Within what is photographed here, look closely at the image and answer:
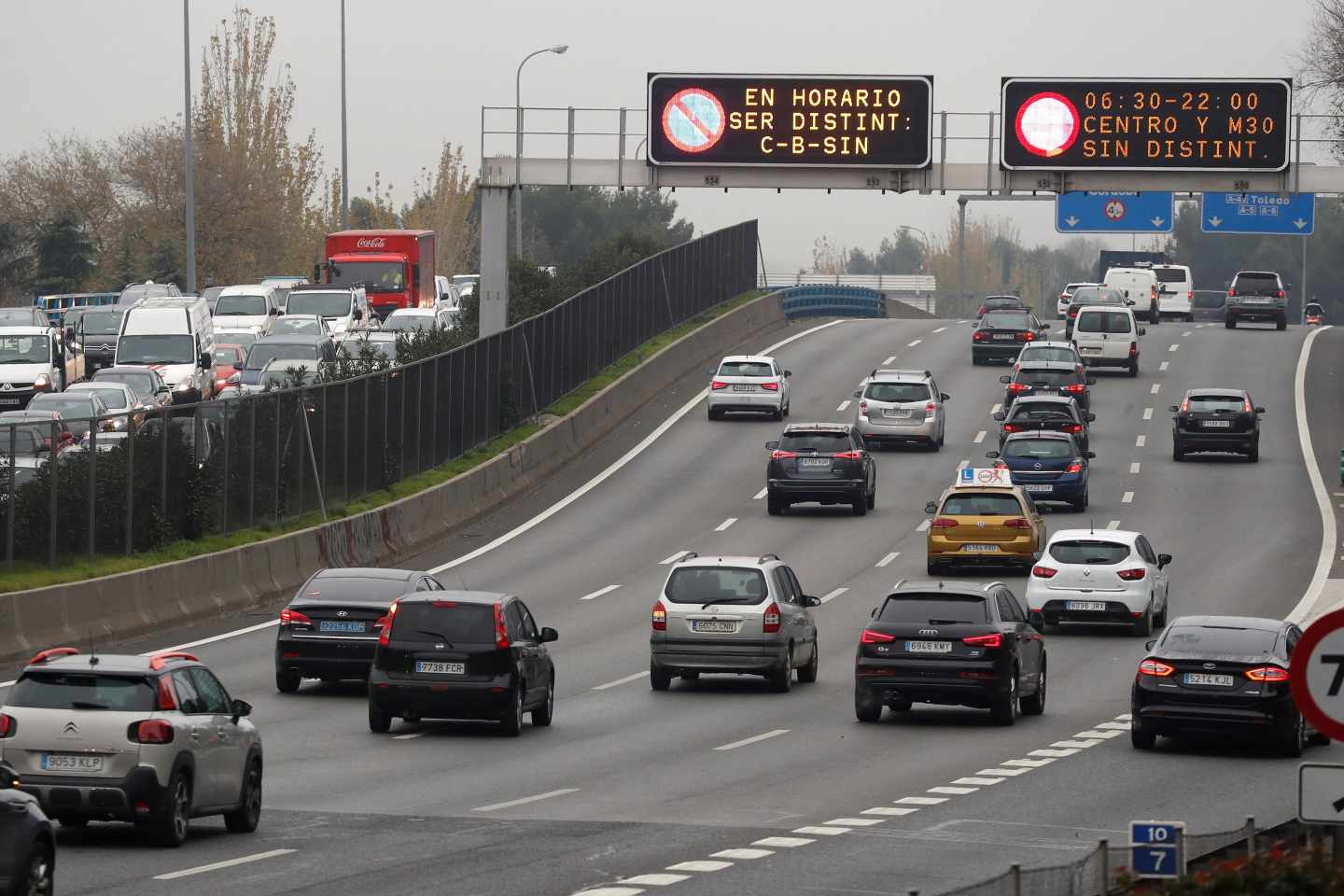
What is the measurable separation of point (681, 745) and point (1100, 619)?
1104 cm

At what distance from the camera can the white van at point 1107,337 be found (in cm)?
6228

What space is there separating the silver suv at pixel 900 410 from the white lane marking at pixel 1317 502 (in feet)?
26.9

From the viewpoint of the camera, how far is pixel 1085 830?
16.4 metres

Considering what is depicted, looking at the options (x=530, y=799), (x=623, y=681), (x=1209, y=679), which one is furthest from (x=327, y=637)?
(x=1209, y=679)

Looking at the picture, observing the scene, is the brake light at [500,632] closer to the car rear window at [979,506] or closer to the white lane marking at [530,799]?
the white lane marking at [530,799]

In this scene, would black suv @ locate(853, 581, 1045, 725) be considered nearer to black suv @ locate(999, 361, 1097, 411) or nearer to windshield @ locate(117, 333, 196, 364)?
black suv @ locate(999, 361, 1097, 411)

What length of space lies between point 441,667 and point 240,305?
43655mm

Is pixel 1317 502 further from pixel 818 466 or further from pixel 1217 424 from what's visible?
pixel 818 466

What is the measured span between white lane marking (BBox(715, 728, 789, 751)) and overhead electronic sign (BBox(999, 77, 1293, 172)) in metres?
24.3

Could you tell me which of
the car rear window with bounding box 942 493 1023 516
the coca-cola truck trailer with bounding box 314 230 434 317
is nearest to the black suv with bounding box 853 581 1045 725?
the car rear window with bounding box 942 493 1023 516

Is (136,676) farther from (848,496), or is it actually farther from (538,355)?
(538,355)

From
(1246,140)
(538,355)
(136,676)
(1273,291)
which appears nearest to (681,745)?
(136,676)

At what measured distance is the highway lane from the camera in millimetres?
16828

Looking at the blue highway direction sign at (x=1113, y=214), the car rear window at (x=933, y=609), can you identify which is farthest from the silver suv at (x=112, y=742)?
the blue highway direction sign at (x=1113, y=214)
